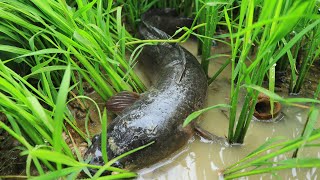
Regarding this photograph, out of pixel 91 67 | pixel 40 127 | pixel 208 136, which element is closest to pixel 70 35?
pixel 91 67

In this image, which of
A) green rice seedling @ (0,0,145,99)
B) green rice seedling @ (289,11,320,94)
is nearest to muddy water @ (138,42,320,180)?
green rice seedling @ (289,11,320,94)

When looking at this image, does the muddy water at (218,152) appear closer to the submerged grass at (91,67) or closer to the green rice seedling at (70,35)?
the submerged grass at (91,67)

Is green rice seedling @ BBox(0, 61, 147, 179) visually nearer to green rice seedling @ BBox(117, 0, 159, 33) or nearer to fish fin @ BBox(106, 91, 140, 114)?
fish fin @ BBox(106, 91, 140, 114)

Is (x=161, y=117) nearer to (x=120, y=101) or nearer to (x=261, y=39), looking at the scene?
(x=120, y=101)

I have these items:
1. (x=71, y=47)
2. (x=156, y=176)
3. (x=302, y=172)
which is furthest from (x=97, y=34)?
(x=302, y=172)

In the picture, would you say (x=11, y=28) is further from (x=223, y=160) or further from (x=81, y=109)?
(x=223, y=160)
